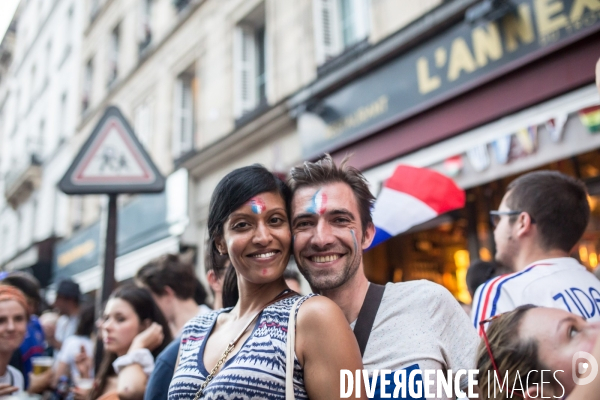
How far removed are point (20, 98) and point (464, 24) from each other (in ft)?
81.9

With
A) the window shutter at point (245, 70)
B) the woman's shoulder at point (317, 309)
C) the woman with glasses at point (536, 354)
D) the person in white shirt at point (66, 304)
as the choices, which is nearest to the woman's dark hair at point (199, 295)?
the person in white shirt at point (66, 304)

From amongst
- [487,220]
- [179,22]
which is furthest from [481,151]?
[179,22]

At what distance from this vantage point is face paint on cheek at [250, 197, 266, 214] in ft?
5.94

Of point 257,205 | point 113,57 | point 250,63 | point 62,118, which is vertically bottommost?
point 257,205

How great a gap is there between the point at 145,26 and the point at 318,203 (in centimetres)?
1302

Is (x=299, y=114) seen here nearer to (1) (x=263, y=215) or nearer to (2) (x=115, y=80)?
(1) (x=263, y=215)

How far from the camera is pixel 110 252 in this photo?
3443mm

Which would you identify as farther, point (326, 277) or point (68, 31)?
point (68, 31)

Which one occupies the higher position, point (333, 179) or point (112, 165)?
Answer: point (112, 165)

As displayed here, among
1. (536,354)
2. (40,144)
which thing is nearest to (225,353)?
(536,354)

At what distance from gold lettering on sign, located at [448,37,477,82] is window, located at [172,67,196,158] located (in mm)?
7046

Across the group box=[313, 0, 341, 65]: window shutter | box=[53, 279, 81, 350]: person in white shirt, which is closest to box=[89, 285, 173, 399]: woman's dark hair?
box=[53, 279, 81, 350]: person in white shirt

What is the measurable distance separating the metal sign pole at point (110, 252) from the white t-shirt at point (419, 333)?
218 centimetres

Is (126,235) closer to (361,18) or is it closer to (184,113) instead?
(184,113)
